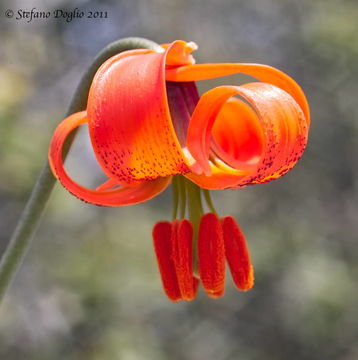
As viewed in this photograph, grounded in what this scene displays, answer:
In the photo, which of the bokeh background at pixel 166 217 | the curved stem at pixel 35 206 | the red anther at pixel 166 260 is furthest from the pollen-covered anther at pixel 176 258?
the bokeh background at pixel 166 217

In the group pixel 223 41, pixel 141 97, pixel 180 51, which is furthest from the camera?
pixel 223 41

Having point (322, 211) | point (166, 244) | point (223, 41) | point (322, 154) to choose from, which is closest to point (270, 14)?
point (223, 41)

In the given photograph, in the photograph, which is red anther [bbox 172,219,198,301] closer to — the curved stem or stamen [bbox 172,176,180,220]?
stamen [bbox 172,176,180,220]

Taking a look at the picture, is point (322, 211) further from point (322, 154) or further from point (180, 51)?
point (180, 51)

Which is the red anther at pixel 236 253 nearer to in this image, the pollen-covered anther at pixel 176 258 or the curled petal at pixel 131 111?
the pollen-covered anther at pixel 176 258

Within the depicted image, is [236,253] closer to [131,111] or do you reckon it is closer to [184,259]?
[184,259]

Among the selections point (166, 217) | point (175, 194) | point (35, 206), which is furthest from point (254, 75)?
point (166, 217)

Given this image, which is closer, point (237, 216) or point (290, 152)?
point (290, 152)
